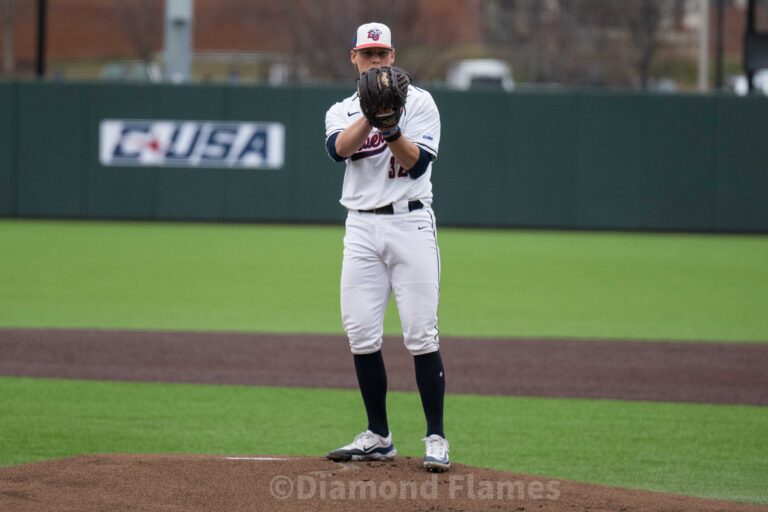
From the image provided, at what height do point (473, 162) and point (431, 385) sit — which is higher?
point (473, 162)

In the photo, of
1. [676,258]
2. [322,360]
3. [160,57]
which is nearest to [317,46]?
[160,57]

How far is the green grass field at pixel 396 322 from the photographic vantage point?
6.73 metres

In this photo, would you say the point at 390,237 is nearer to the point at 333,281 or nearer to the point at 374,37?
the point at 374,37

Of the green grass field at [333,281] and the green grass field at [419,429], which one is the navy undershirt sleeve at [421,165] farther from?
the green grass field at [333,281]

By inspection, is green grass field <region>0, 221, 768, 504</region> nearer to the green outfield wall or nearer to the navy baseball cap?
the green outfield wall

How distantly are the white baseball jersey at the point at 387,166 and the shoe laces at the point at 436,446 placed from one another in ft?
3.72

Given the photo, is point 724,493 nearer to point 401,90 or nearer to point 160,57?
point 401,90

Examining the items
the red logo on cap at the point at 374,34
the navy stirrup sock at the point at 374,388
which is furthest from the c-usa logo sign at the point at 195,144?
the red logo on cap at the point at 374,34

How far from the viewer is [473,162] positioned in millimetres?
22516

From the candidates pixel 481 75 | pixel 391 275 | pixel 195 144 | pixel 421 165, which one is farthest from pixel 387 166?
pixel 481 75

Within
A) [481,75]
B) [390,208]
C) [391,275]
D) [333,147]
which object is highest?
[481,75]

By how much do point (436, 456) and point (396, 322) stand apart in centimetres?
677

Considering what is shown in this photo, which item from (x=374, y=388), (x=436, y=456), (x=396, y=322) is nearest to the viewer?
(x=436, y=456)

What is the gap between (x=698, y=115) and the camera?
2244 centimetres
